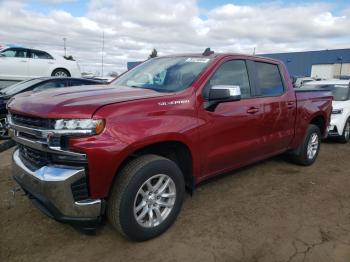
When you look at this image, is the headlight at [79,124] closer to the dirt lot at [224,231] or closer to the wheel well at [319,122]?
the dirt lot at [224,231]

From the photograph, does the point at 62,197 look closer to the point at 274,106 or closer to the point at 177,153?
the point at 177,153

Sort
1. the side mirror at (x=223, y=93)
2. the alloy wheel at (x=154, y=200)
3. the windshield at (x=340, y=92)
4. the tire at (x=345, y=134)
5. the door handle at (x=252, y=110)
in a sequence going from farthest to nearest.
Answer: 1. the windshield at (x=340, y=92)
2. the tire at (x=345, y=134)
3. the door handle at (x=252, y=110)
4. the side mirror at (x=223, y=93)
5. the alloy wheel at (x=154, y=200)

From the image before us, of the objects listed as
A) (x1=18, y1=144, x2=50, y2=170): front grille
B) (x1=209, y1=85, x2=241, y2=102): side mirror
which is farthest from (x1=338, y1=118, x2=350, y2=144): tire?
(x1=18, y1=144, x2=50, y2=170): front grille

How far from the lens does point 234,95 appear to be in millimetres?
3445

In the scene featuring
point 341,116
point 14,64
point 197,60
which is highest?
point 14,64

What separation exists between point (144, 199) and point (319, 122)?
13.7ft

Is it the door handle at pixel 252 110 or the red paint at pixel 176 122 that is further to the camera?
the door handle at pixel 252 110

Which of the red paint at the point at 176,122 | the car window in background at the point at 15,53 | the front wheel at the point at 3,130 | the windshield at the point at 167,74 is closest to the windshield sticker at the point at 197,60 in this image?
the windshield at the point at 167,74

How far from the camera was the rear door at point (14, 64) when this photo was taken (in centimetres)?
1170

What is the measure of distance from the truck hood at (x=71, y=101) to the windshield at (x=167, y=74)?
0.99ft

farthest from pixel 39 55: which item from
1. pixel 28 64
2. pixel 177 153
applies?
pixel 177 153

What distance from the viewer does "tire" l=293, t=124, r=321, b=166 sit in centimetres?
561

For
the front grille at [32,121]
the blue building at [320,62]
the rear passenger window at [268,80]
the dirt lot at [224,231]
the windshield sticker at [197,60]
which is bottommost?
the dirt lot at [224,231]

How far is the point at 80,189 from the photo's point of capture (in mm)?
2744
